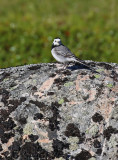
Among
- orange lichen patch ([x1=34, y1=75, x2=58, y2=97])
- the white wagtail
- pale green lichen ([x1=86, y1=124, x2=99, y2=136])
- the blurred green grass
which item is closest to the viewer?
pale green lichen ([x1=86, y1=124, x2=99, y2=136])

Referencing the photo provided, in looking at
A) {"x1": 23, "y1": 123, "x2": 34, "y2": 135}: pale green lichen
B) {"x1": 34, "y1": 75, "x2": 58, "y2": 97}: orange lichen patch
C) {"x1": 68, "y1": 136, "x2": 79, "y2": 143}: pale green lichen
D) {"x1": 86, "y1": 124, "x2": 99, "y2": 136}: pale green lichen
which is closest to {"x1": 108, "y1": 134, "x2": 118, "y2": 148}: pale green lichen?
{"x1": 86, "y1": 124, "x2": 99, "y2": 136}: pale green lichen

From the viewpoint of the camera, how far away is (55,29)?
2148 centimetres

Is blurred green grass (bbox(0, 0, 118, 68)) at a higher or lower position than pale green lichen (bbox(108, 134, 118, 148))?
higher

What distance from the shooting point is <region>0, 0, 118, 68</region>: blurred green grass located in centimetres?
1861

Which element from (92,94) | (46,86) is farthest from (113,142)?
(46,86)

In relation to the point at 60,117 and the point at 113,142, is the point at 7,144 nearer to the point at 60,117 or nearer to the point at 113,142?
the point at 60,117

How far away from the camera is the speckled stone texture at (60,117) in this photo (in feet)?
20.9

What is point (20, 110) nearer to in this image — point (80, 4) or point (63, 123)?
point (63, 123)

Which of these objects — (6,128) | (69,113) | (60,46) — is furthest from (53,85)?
(60,46)

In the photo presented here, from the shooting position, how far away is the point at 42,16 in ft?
82.6

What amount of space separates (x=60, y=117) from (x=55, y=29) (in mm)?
15307

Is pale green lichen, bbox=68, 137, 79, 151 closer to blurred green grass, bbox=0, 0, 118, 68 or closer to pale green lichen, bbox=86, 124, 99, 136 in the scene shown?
pale green lichen, bbox=86, 124, 99, 136

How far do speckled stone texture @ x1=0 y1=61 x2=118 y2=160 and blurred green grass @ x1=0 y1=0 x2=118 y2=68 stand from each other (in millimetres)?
8561

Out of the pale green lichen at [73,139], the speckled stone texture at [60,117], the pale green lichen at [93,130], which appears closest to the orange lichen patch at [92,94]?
the speckled stone texture at [60,117]
